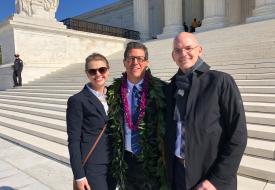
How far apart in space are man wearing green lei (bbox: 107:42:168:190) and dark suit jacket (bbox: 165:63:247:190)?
1.10 feet

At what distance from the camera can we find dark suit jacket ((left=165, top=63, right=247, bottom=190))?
1.64 m

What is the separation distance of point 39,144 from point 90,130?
167 inches

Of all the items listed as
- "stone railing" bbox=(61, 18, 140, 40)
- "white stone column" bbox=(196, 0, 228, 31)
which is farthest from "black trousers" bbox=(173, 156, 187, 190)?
"stone railing" bbox=(61, 18, 140, 40)

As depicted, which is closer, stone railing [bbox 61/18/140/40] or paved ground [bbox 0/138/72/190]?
paved ground [bbox 0/138/72/190]

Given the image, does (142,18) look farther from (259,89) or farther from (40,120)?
(259,89)

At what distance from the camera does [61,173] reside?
439cm

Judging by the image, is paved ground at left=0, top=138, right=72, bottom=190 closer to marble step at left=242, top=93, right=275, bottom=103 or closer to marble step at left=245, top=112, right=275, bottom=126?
marble step at left=245, top=112, right=275, bottom=126

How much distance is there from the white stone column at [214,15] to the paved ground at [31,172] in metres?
15.4

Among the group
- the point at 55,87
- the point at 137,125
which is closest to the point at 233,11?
the point at 55,87

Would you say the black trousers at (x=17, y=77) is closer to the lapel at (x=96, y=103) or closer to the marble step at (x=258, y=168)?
the marble step at (x=258, y=168)

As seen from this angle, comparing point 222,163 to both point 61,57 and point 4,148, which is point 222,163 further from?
point 61,57

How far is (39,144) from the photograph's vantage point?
19.5ft

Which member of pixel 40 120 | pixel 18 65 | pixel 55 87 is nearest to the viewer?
pixel 40 120

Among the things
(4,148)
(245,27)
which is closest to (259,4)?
(245,27)
